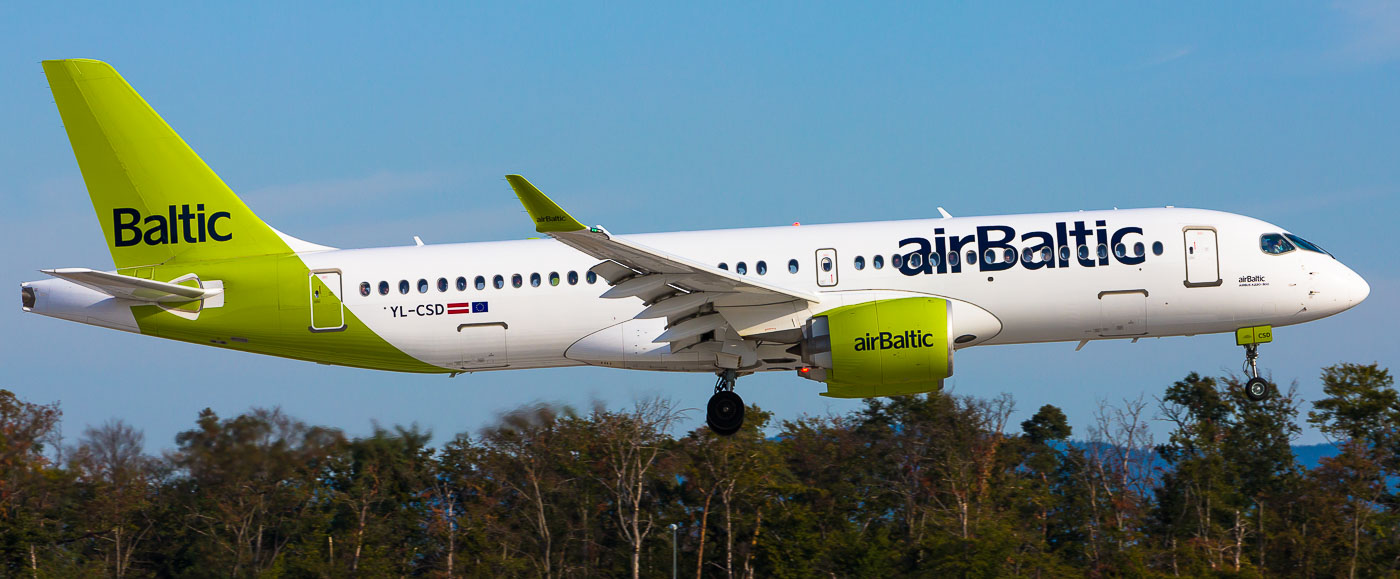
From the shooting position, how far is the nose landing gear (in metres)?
23.6

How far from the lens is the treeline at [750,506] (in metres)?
50.1

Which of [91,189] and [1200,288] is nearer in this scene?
[1200,288]

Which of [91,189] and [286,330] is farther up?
[91,189]

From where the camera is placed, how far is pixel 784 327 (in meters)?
22.3

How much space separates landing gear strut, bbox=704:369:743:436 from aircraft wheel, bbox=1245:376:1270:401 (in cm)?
935

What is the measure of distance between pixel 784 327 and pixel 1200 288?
743 centimetres

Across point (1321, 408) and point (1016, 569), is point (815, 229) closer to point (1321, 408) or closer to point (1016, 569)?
point (1016, 569)

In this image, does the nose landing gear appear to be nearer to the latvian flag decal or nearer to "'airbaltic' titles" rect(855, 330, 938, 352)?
"'airbaltic' titles" rect(855, 330, 938, 352)

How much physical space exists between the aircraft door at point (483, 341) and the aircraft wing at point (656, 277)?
3.00m

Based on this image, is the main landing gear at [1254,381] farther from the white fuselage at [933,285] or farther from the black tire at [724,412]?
the black tire at [724,412]

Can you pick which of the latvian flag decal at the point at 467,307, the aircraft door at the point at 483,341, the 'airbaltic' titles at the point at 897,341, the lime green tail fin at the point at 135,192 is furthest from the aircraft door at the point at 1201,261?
the lime green tail fin at the point at 135,192

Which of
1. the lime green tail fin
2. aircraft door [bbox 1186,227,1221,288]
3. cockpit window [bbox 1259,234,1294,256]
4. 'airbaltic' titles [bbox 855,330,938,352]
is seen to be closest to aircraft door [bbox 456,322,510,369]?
the lime green tail fin

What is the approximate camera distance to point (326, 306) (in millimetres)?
23953

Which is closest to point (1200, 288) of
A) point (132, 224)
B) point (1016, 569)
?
point (132, 224)
